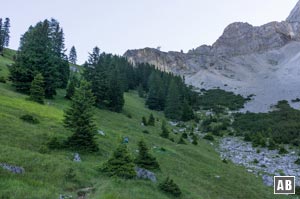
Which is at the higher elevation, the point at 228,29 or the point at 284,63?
the point at 228,29

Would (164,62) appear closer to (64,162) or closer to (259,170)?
(259,170)

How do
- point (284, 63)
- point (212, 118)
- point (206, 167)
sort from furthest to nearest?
point (284, 63)
point (212, 118)
point (206, 167)

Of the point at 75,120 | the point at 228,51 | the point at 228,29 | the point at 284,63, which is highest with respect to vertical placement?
the point at 228,29

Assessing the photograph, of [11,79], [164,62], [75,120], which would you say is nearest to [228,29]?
[164,62]

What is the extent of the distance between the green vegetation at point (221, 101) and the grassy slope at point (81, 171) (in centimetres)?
4489

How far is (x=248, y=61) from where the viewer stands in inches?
5733

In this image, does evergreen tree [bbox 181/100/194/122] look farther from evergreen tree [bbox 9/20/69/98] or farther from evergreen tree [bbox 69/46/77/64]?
evergreen tree [bbox 69/46/77/64]

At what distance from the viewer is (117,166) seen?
1750cm

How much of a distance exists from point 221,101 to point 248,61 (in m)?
69.1

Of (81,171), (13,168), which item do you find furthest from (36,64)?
(13,168)

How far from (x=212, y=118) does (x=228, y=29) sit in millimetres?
132381

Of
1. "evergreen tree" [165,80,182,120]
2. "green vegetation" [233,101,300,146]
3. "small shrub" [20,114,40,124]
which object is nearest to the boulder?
"small shrub" [20,114,40,124]

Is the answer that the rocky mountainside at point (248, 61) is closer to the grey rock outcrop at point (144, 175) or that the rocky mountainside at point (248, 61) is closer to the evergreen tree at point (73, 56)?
the evergreen tree at point (73, 56)

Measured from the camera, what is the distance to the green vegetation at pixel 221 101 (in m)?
76.8
